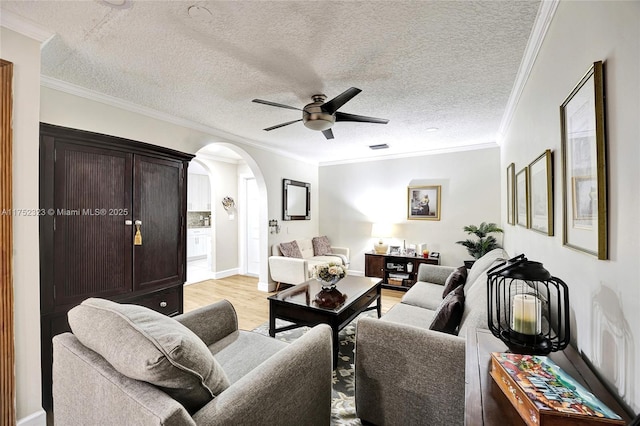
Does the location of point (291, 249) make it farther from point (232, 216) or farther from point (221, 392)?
point (221, 392)

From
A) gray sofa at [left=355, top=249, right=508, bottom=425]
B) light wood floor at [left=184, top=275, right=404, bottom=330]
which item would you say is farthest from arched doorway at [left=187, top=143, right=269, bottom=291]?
gray sofa at [left=355, top=249, right=508, bottom=425]

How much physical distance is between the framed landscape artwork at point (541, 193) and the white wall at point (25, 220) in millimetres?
3058

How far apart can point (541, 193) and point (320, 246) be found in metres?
4.26

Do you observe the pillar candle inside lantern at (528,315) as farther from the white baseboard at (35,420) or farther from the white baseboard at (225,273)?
the white baseboard at (225,273)

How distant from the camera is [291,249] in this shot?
16.0 feet

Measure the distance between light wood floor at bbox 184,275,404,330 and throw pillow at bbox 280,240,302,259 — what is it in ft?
2.49

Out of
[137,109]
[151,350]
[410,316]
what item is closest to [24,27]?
[137,109]

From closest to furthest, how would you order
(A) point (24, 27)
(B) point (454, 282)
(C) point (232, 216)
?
(A) point (24, 27)
(B) point (454, 282)
(C) point (232, 216)

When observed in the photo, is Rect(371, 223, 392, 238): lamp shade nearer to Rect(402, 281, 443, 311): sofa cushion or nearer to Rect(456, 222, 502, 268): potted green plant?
Rect(456, 222, 502, 268): potted green plant

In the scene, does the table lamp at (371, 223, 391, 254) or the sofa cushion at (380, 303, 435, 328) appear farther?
the table lamp at (371, 223, 391, 254)

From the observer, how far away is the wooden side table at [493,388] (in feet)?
2.47

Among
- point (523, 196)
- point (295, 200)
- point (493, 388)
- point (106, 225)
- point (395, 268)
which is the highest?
point (295, 200)

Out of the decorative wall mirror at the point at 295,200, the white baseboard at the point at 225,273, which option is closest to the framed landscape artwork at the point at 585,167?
the decorative wall mirror at the point at 295,200

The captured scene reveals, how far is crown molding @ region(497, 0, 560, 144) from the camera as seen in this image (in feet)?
4.75
